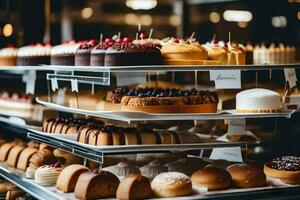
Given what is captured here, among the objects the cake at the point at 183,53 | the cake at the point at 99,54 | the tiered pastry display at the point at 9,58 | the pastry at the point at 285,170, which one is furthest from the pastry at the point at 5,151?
the pastry at the point at 285,170

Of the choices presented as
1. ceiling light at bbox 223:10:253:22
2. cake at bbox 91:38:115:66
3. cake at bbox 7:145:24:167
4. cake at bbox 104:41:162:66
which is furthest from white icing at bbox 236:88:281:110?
ceiling light at bbox 223:10:253:22

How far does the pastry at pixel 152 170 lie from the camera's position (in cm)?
467

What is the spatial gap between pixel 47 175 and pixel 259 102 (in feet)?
5.03

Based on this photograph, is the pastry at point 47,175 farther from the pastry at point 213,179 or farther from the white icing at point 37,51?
the white icing at point 37,51

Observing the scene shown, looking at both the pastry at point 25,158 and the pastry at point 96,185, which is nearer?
the pastry at point 96,185

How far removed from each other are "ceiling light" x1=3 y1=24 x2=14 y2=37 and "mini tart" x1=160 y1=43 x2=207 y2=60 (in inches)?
147

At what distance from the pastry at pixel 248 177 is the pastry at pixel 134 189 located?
59 cm

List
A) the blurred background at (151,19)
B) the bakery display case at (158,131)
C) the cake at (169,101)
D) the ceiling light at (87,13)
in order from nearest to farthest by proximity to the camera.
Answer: the bakery display case at (158,131), the cake at (169,101), the blurred background at (151,19), the ceiling light at (87,13)

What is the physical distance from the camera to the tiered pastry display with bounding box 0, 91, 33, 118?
686 cm

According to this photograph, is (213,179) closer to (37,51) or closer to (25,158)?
(25,158)

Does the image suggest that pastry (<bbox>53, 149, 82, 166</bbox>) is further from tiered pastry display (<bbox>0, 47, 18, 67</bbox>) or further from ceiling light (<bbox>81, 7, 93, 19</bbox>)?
ceiling light (<bbox>81, 7, 93, 19</bbox>)

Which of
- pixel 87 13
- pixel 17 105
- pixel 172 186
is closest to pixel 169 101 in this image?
pixel 172 186

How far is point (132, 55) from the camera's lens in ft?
14.4

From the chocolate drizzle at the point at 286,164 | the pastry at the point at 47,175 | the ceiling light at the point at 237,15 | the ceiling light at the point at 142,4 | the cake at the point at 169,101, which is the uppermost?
the ceiling light at the point at 142,4
